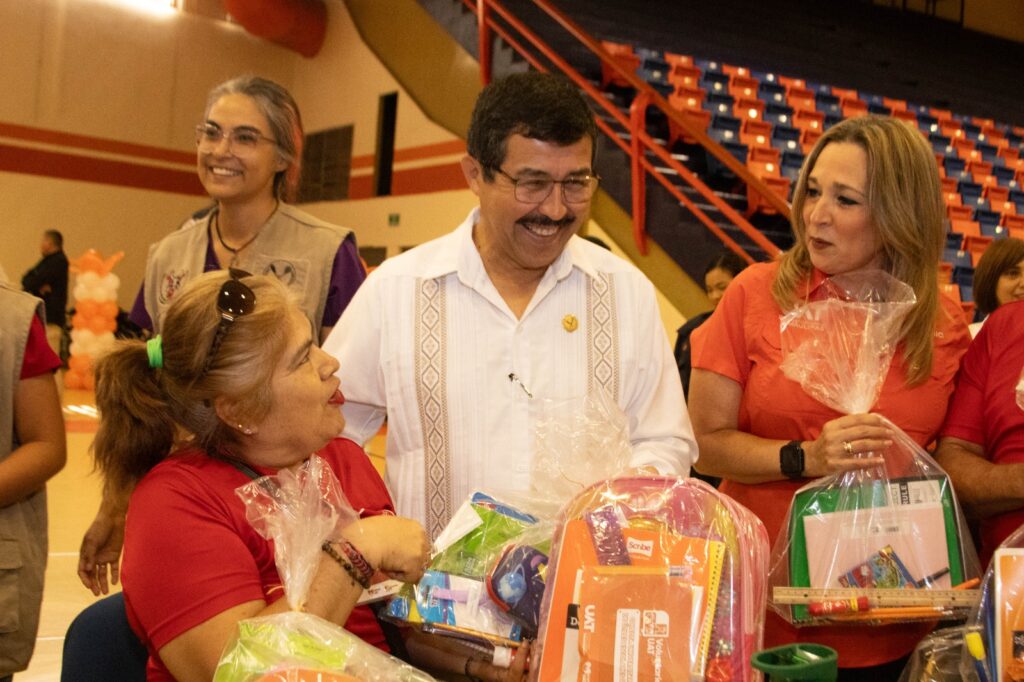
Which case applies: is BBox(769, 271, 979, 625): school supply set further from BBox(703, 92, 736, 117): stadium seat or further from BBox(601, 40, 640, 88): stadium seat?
BBox(703, 92, 736, 117): stadium seat

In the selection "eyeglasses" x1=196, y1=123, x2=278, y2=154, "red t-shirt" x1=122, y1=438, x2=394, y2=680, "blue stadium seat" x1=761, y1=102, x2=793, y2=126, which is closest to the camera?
"red t-shirt" x1=122, y1=438, x2=394, y2=680

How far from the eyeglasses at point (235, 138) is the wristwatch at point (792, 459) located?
5.08 feet

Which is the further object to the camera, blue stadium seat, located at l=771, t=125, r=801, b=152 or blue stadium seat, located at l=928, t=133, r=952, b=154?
blue stadium seat, located at l=928, t=133, r=952, b=154

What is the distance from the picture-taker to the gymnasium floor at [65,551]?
150 inches

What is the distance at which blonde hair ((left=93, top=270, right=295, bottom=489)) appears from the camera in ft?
5.13

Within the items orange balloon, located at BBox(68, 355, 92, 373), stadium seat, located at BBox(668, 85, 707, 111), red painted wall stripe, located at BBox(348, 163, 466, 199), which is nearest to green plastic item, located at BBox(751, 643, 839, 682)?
stadium seat, located at BBox(668, 85, 707, 111)

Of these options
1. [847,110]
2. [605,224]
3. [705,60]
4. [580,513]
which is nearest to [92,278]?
[605,224]

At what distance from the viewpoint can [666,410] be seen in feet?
6.55

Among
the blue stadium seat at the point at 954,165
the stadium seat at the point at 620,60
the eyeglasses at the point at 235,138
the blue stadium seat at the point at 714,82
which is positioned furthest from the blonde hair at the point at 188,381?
the blue stadium seat at the point at 954,165

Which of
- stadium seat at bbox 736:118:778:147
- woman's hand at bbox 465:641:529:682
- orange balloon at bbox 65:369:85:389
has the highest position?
stadium seat at bbox 736:118:778:147

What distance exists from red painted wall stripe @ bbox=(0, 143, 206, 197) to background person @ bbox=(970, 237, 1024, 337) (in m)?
12.0

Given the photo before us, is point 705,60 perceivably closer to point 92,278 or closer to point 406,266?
point 92,278

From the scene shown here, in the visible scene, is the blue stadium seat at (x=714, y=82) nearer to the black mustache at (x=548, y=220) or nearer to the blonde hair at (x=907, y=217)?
the blonde hair at (x=907, y=217)

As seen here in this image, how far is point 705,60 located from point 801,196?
9.88m
